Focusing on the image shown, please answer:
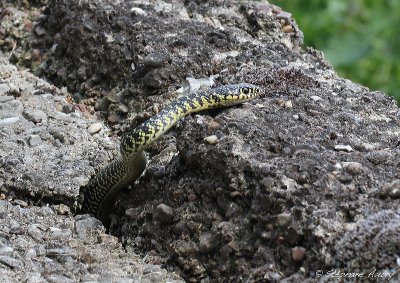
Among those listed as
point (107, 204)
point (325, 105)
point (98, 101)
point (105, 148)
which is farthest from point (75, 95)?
point (325, 105)

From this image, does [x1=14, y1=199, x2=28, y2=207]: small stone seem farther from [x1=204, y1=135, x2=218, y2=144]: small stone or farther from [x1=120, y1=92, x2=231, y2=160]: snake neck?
[x1=204, y1=135, x2=218, y2=144]: small stone

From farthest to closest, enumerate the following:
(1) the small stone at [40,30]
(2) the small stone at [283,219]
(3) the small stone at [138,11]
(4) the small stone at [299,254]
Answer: (1) the small stone at [40,30] < (3) the small stone at [138,11] < (2) the small stone at [283,219] < (4) the small stone at [299,254]

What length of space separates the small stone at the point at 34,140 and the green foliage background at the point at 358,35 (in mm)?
4409

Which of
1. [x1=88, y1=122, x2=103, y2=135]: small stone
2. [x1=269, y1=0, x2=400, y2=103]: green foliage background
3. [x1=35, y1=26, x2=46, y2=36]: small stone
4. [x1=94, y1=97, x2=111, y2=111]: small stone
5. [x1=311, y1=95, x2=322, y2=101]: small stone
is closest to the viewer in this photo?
[x1=311, y1=95, x2=322, y2=101]: small stone

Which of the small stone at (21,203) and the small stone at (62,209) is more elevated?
the small stone at (62,209)

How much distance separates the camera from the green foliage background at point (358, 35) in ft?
32.2

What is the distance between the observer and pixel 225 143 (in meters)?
5.01

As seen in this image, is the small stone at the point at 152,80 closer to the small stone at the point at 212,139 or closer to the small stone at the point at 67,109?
the small stone at the point at 67,109

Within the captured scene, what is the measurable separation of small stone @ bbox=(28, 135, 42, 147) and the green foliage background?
441 cm

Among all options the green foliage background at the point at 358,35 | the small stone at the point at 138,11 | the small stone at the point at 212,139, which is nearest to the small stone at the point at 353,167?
the small stone at the point at 212,139

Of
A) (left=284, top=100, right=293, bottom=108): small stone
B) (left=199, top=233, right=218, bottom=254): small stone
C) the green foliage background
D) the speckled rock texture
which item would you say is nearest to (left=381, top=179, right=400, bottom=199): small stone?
the speckled rock texture

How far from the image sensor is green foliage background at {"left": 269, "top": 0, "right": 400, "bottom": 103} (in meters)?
9.82

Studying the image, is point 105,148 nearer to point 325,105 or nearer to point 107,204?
point 107,204

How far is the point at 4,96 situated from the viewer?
241 inches
